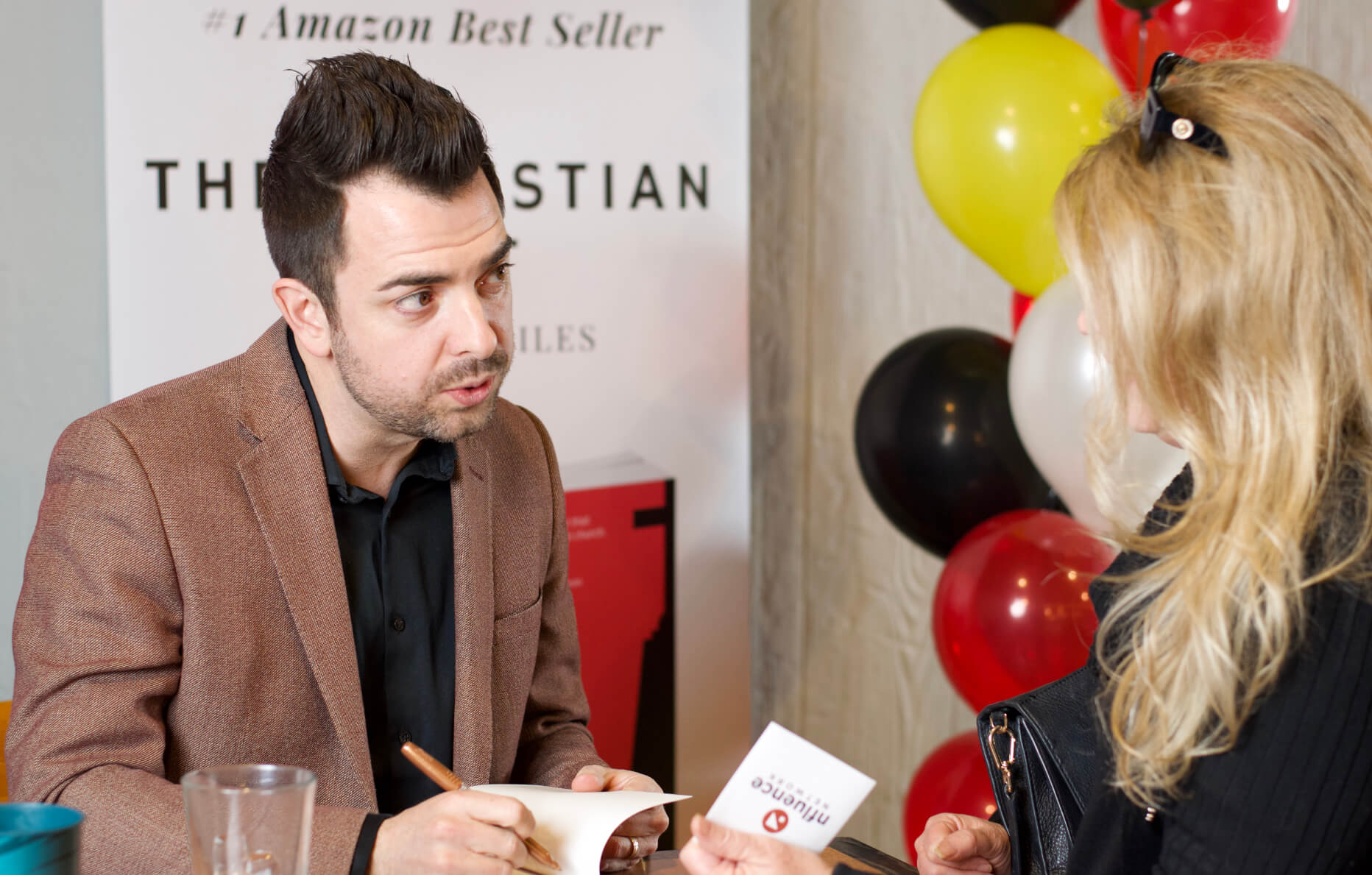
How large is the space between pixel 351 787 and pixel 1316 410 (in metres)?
1.15

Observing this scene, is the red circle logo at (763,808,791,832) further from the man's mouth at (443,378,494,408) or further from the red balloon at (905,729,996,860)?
the red balloon at (905,729,996,860)

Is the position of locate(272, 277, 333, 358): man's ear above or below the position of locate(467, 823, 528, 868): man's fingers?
above

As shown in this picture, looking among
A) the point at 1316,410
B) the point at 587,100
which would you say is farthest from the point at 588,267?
the point at 1316,410

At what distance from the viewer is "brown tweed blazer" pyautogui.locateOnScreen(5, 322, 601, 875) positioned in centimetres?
130

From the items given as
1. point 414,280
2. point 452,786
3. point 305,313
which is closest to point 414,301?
point 414,280

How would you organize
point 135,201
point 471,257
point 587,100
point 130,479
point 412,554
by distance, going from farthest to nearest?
point 587,100 → point 135,201 → point 412,554 → point 471,257 → point 130,479

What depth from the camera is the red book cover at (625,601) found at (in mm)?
2555

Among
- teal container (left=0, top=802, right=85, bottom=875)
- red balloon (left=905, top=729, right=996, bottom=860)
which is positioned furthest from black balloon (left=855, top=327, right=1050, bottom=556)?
teal container (left=0, top=802, right=85, bottom=875)

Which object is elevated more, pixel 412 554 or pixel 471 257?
pixel 471 257

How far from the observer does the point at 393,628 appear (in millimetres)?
1598

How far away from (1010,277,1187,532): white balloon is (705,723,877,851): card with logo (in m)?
1.05

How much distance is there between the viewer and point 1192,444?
107 cm

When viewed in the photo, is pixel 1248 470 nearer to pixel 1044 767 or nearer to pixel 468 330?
pixel 1044 767

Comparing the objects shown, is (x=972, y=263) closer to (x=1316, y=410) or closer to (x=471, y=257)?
(x=471, y=257)
